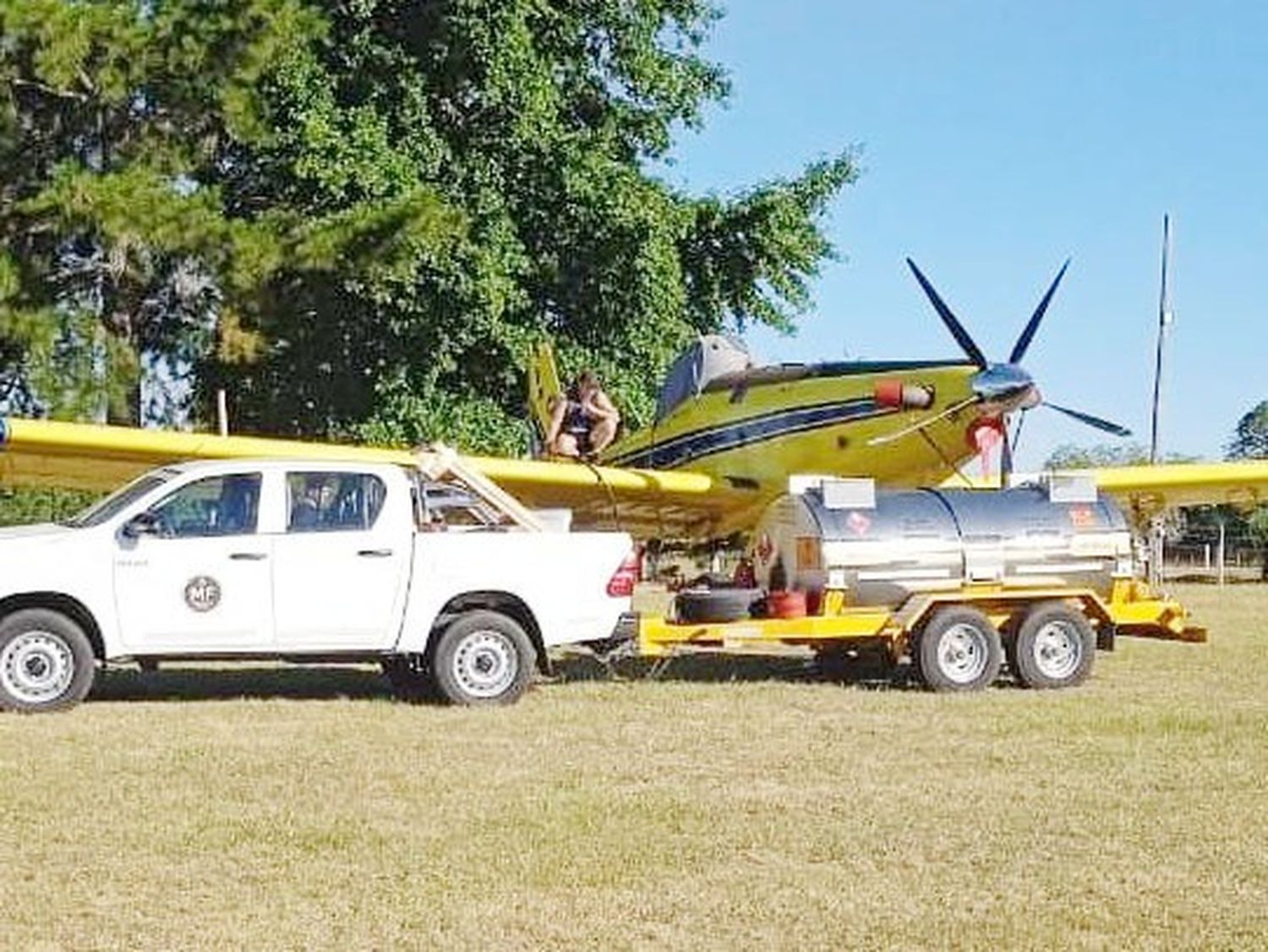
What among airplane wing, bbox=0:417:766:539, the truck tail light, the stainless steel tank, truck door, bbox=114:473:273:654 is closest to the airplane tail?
airplane wing, bbox=0:417:766:539

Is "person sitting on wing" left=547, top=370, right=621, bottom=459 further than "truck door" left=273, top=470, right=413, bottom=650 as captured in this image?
Yes

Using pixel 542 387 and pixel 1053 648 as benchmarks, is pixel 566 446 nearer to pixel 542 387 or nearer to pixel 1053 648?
pixel 542 387

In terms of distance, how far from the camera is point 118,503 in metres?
11.6

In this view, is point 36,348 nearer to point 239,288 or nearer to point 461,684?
point 239,288

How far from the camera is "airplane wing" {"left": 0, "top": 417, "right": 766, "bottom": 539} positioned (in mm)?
15914

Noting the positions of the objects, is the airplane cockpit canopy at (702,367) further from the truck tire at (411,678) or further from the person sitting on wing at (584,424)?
the truck tire at (411,678)

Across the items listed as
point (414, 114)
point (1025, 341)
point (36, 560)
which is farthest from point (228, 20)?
point (36, 560)

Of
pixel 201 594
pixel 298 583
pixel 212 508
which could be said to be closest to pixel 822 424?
pixel 298 583

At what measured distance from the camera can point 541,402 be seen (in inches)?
985

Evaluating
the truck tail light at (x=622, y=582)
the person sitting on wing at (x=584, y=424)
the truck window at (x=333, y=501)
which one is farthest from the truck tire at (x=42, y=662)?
the person sitting on wing at (x=584, y=424)

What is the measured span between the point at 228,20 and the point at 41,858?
70.6ft

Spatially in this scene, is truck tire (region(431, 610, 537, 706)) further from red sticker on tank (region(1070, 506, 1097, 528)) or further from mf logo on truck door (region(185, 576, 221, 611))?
red sticker on tank (region(1070, 506, 1097, 528))

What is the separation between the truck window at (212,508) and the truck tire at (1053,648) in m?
5.55

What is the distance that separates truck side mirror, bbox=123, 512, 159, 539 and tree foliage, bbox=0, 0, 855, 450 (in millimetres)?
14334
